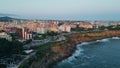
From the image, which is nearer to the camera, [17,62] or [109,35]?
[17,62]

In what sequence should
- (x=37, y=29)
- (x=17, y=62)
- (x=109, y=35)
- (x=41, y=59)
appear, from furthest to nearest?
1. (x=109, y=35)
2. (x=37, y=29)
3. (x=41, y=59)
4. (x=17, y=62)

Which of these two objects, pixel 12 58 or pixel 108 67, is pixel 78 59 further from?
pixel 12 58

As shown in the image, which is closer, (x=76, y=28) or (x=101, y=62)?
(x=101, y=62)

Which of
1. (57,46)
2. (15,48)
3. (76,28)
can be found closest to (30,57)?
(15,48)

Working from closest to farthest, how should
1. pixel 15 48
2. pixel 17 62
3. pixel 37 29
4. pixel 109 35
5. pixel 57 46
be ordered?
1. pixel 17 62
2. pixel 15 48
3. pixel 57 46
4. pixel 37 29
5. pixel 109 35

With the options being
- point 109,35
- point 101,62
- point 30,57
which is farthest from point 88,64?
point 109,35

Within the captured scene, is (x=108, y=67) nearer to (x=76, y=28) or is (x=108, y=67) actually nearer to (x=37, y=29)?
(x=37, y=29)

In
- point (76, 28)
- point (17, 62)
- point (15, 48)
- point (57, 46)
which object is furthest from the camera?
point (76, 28)

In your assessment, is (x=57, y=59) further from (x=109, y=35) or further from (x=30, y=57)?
(x=109, y=35)

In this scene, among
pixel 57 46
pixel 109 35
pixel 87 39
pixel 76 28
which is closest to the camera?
pixel 57 46
